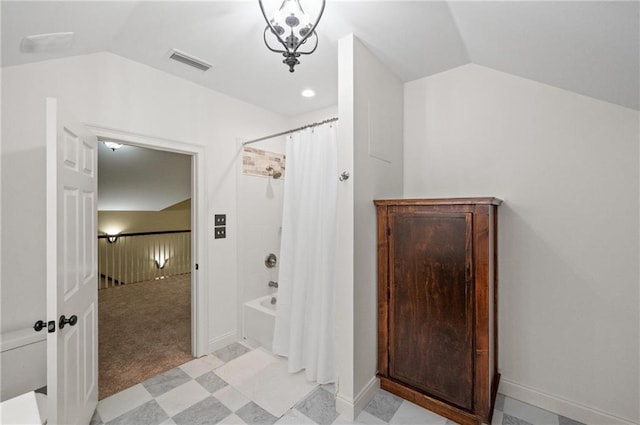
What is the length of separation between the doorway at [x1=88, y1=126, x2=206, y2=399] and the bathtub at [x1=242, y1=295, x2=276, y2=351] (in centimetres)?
45

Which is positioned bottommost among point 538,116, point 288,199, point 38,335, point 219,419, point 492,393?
point 219,419

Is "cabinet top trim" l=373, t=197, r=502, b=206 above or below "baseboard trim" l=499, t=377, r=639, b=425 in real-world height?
above

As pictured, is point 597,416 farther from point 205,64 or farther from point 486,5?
point 205,64

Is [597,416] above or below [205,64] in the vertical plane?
below

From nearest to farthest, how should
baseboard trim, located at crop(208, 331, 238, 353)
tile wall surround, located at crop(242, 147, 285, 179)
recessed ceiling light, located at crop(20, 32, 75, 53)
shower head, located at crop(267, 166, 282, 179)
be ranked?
1. recessed ceiling light, located at crop(20, 32, 75, 53)
2. baseboard trim, located at crop(208, 331, 238, 353)
3. tile wall surround, located at crop(242, 147, 285, 179)
4. shower head, located at crop(267, 166, 282, 179)

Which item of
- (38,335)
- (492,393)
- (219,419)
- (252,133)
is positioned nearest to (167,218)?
(252,133)

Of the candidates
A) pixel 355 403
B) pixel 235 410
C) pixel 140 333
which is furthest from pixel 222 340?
pixel 355 403

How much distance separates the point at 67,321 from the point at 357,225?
5.60 feet

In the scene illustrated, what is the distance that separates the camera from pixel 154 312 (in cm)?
362

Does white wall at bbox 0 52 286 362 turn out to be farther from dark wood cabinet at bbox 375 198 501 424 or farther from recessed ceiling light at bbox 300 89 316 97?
dark wood cabinet at bbox 375 198 501 424

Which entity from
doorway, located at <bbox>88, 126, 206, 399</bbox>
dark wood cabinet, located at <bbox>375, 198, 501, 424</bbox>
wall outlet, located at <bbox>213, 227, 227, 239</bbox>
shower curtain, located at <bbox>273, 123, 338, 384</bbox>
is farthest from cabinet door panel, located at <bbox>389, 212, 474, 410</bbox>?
doorway, located at <bbox>88, 126, 206, 399</bbox>

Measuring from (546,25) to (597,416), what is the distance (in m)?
2.34

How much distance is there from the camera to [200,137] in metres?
2.55

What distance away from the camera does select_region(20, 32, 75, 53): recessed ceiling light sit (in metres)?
1.50
